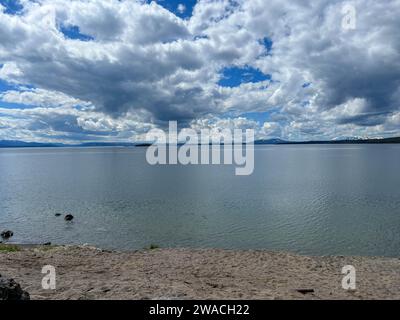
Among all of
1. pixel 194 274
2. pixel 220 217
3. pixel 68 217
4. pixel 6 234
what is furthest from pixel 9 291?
pixel 68 217

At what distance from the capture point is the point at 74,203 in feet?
158

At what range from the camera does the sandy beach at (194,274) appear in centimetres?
1280

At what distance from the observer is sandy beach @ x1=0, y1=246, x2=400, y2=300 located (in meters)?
12.8

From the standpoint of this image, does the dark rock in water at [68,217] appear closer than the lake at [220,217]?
No

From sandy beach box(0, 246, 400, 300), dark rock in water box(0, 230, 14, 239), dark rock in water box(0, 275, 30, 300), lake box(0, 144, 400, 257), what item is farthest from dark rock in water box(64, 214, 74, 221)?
dark rock in water box(0, 275, 30, 300)

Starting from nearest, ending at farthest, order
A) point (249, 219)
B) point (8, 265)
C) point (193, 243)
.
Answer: point (8, 265) → point (193, 243) → point (249, 219)

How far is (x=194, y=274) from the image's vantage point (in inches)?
659

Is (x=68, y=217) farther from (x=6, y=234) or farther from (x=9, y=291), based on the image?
(x=9, y=291)

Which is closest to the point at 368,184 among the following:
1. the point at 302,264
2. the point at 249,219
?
the point at 249,219

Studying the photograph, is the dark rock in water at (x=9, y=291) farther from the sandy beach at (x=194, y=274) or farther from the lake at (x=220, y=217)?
the lake at (x=220, y=217)

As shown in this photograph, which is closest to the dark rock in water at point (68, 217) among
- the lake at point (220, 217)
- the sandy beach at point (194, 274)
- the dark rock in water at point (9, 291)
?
the lake at point (220, 217)
